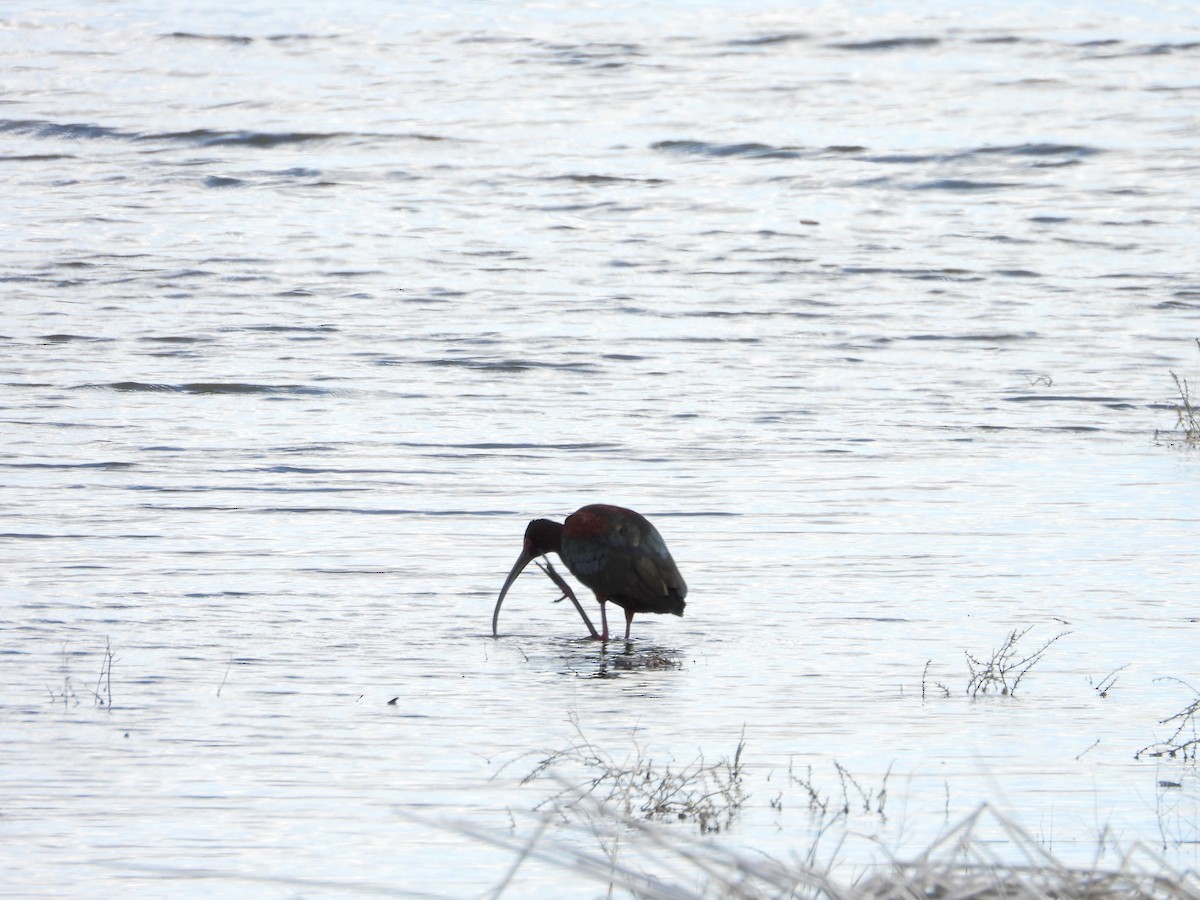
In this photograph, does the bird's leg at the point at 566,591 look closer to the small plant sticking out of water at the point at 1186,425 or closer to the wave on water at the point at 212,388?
the small plant sticking out of water at the point at 1186,425

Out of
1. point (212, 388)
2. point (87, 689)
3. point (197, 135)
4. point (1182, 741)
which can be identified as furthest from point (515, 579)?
point (197, 135)

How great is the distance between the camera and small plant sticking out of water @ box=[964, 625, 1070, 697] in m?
8.03

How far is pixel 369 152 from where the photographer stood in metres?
30.7

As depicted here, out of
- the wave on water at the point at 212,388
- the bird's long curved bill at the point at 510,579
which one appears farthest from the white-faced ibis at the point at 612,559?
the wave on water at the point at 212,388

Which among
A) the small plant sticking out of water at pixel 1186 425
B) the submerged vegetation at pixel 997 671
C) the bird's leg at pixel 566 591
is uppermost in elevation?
the submerged vegetation at pixel 997 671

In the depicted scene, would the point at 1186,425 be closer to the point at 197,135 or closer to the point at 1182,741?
the point at 1182,741

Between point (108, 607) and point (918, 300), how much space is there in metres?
11.9

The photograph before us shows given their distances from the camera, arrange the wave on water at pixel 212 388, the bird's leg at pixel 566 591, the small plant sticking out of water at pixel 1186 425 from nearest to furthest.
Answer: the bird's leg at pixel 566 591 → the small plant sticking out of water at pixel 1186 425 → the wave on water at pixel 212 388

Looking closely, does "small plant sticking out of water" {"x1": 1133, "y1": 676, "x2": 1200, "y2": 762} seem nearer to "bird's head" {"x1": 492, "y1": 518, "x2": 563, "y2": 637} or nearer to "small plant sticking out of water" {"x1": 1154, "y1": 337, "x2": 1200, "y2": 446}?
"bird's head" {"x1": 492, "y1": 518, "x2": 563, "y2": 637}

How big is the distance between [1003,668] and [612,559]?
1.84m

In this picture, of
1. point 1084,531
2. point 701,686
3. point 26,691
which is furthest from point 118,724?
point 1084,531

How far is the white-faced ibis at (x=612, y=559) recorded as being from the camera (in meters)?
9.10

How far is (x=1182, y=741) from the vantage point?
7.29 meters

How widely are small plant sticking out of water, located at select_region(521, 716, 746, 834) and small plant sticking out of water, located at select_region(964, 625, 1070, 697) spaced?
131 centimetres
